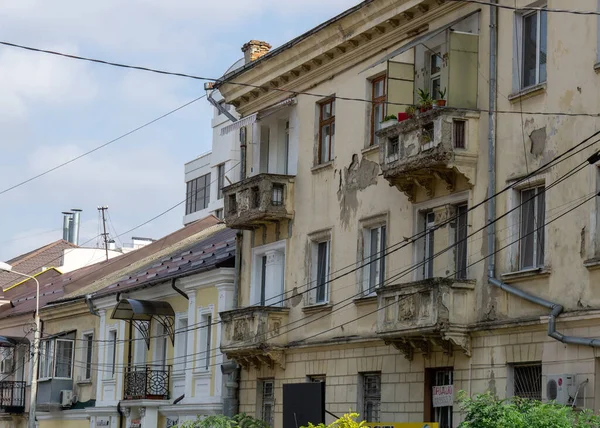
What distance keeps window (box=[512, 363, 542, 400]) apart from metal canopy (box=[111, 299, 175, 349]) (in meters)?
14.8

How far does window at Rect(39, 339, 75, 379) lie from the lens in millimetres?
42094

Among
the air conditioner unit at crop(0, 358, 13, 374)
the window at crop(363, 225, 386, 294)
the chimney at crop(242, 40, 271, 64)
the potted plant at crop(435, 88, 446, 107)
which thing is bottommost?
the air conditioner unit at crop(0, 358, 13, 374)

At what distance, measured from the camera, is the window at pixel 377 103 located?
→ 2614 cm

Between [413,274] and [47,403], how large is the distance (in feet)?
67.3

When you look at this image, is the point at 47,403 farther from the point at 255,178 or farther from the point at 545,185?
the point at 545,185

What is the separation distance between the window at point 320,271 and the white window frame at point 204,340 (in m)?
4.90

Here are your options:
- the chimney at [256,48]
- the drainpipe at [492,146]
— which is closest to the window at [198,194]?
the chimney at [256,48]

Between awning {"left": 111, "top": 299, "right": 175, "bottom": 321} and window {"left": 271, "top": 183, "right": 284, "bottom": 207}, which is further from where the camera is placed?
awning {"left": 111, "top": 299, "right": 175, "bottom": 321}

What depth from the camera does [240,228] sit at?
30.7 metres

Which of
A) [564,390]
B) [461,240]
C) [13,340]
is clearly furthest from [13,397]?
[564,390]

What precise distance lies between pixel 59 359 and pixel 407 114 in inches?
863

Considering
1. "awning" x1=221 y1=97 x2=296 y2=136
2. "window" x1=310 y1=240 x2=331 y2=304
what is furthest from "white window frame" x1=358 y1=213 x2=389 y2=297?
"awning" x1=221 y1=97 x2=296 y2=136

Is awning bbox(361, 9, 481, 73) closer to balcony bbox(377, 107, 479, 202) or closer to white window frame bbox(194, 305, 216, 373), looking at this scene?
balcony bbox(377, 107, 479, 202)

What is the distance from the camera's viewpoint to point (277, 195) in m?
28.9
